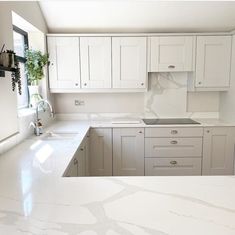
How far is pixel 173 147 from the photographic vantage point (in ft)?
10.5

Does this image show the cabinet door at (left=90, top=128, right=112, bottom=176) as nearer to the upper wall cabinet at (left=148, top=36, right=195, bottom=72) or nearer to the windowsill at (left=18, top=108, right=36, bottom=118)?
the windowsill at (left=18, top=108, right=36, bottom=118)

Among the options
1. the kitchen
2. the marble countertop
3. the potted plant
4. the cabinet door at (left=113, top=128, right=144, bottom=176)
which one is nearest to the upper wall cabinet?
the kitchen

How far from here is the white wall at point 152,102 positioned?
3.66m

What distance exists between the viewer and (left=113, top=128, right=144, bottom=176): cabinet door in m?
3.18

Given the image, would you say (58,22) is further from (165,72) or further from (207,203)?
(207,203)

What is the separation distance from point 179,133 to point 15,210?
2.50 meters

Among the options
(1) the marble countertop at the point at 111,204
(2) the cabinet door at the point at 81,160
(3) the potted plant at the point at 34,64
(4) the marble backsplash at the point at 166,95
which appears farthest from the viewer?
(4) the marble backsplash at the point at 166,95

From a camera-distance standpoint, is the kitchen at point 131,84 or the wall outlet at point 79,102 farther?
the wall outlet at point 79,102

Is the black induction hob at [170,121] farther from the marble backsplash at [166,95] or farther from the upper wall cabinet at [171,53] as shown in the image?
the upper wall cabinet at [171,53]

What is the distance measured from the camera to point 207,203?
106 cm

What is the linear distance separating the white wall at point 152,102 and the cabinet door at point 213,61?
13.9 inches

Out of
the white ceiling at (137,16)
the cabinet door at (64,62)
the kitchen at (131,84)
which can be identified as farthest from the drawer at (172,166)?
the white ceiling at (137,16)

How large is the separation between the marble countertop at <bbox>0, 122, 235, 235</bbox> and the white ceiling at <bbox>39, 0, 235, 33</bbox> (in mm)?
2189

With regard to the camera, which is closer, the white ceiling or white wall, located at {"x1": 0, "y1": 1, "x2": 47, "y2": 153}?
white wall, located at {"x1": 0, "y1": 1, "x2": 47, "y2": 153}
